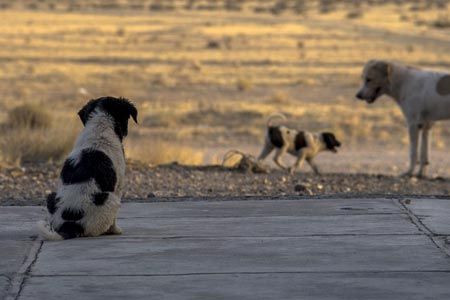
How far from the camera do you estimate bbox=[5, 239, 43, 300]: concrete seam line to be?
25.8ft

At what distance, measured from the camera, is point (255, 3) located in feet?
372

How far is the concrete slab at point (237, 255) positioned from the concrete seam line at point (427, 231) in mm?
69


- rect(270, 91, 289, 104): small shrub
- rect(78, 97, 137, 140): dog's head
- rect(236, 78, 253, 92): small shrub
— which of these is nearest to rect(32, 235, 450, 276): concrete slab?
rect(78, 97, 137, 140): dog's head

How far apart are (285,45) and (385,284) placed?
2086 inches

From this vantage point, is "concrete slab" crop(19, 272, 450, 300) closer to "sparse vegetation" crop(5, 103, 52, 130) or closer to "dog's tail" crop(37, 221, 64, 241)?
"dog's tail" crop(37, 221, 64, 241)

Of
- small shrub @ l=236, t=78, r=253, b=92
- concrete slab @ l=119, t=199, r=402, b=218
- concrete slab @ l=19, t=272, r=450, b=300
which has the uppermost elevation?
concrete slab @ l=19, t=272, r=450, b=300

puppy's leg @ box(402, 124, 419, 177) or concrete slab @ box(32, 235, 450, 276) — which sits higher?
concrete slab @ box(32, 235, 450, 276)

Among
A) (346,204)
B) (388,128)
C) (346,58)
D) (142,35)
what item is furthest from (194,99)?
(142,35)

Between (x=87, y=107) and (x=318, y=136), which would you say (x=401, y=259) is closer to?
(x=87, y=107)

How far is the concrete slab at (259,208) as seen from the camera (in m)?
11.3

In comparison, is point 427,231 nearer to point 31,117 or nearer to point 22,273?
point 22,273

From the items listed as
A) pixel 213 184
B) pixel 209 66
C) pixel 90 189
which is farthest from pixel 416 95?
pixel 209 66

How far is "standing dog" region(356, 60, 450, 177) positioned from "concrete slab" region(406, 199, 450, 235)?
715 cm

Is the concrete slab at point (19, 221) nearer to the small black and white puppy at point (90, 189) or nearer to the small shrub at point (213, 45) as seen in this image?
the small black and white puppy at point (90, 189)
